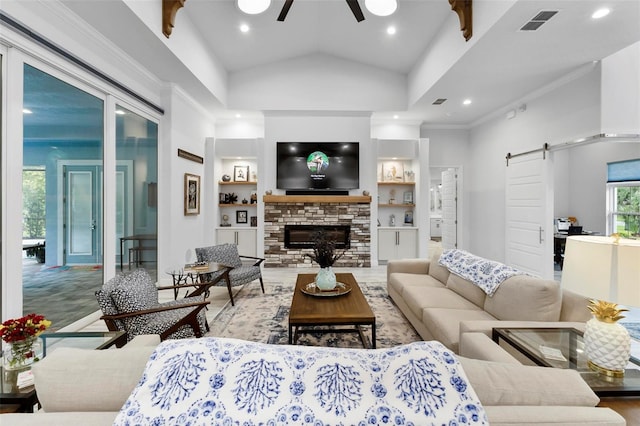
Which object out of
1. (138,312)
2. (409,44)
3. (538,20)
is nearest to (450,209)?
(409,44)

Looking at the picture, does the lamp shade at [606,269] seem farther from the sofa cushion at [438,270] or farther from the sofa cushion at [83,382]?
the sofa cushion at [438,270]

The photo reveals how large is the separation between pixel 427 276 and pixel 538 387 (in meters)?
2.79

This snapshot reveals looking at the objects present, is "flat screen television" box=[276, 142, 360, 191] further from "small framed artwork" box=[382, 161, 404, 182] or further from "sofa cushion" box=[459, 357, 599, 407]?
"sofa cushion" box=[459, 357, 599, 407]

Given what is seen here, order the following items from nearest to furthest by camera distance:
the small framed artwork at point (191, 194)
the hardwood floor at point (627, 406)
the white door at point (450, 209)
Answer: the hardwood floor at point (627, 406) < the small framed artwork at point (191, 194) < the white door at point (450, 209)

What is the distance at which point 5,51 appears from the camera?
2330mm

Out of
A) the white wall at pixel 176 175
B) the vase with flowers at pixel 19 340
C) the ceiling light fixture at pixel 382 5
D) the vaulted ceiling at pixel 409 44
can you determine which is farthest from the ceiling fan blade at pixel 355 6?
the vase with flowers at pixel 19 340

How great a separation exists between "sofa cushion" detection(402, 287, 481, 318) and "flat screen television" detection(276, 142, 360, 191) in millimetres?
3327

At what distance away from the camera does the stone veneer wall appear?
19.9 feet

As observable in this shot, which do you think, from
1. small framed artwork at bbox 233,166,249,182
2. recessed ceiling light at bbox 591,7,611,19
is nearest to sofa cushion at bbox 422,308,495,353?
recessed ceiling light at bbox 591,7,611,19

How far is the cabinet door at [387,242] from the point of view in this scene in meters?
6.25

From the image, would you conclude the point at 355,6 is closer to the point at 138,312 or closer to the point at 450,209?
the point at 138,312

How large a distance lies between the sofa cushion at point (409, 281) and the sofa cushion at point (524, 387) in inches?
89.3

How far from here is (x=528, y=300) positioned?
6.89ft

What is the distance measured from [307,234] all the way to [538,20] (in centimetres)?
463
